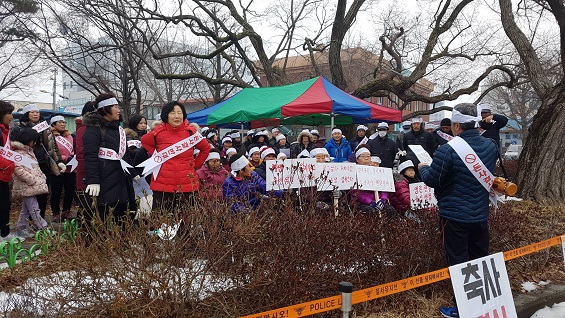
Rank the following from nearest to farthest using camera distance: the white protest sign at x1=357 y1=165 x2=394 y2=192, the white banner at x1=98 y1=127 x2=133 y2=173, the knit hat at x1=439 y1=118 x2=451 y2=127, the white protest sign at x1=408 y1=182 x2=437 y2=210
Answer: the white banner at x1=98 y1=127 x2=133 y2=173 → the white protest sign at x1=408 y1=182 x2=437 y2=210 → the white protest sign at x1=357 y1=165 x2=394 y2=192 → the knit hat at x1=439 y1=118 x2=451 y2=127

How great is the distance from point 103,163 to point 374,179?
3.09 m

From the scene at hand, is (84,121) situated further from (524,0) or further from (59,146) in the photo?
(524,0)

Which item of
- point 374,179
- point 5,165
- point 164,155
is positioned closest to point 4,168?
point 5,165

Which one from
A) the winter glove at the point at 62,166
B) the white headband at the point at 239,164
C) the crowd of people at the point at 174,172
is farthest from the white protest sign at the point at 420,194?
the winter glove at the point at 62,166

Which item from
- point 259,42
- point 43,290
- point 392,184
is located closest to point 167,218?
point 43,290

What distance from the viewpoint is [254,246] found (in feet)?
9.70

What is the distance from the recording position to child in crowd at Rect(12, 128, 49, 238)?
5.93m

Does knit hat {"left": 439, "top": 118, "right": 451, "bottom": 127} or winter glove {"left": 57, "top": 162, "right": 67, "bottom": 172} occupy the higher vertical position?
knit hat {"left": 439, "top": 118, "right": 451, "bottom": 127}

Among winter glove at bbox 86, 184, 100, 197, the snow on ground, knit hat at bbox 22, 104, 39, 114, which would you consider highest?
knit hat at bbox 22, 104, 39, 114

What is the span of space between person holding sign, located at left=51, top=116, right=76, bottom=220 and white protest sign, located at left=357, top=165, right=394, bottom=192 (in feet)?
15.7

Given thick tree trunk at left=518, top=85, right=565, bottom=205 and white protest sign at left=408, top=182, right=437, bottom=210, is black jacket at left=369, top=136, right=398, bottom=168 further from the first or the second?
white protest sign at left=408, top=182, right=437, bottom=210

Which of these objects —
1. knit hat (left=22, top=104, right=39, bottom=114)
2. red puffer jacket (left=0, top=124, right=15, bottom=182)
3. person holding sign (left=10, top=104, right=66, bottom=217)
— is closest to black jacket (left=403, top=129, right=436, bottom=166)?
person holding sign (left=10, top=104, right=66, bottom=217)

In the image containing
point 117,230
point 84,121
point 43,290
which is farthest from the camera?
point 84,121

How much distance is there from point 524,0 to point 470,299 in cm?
1136
